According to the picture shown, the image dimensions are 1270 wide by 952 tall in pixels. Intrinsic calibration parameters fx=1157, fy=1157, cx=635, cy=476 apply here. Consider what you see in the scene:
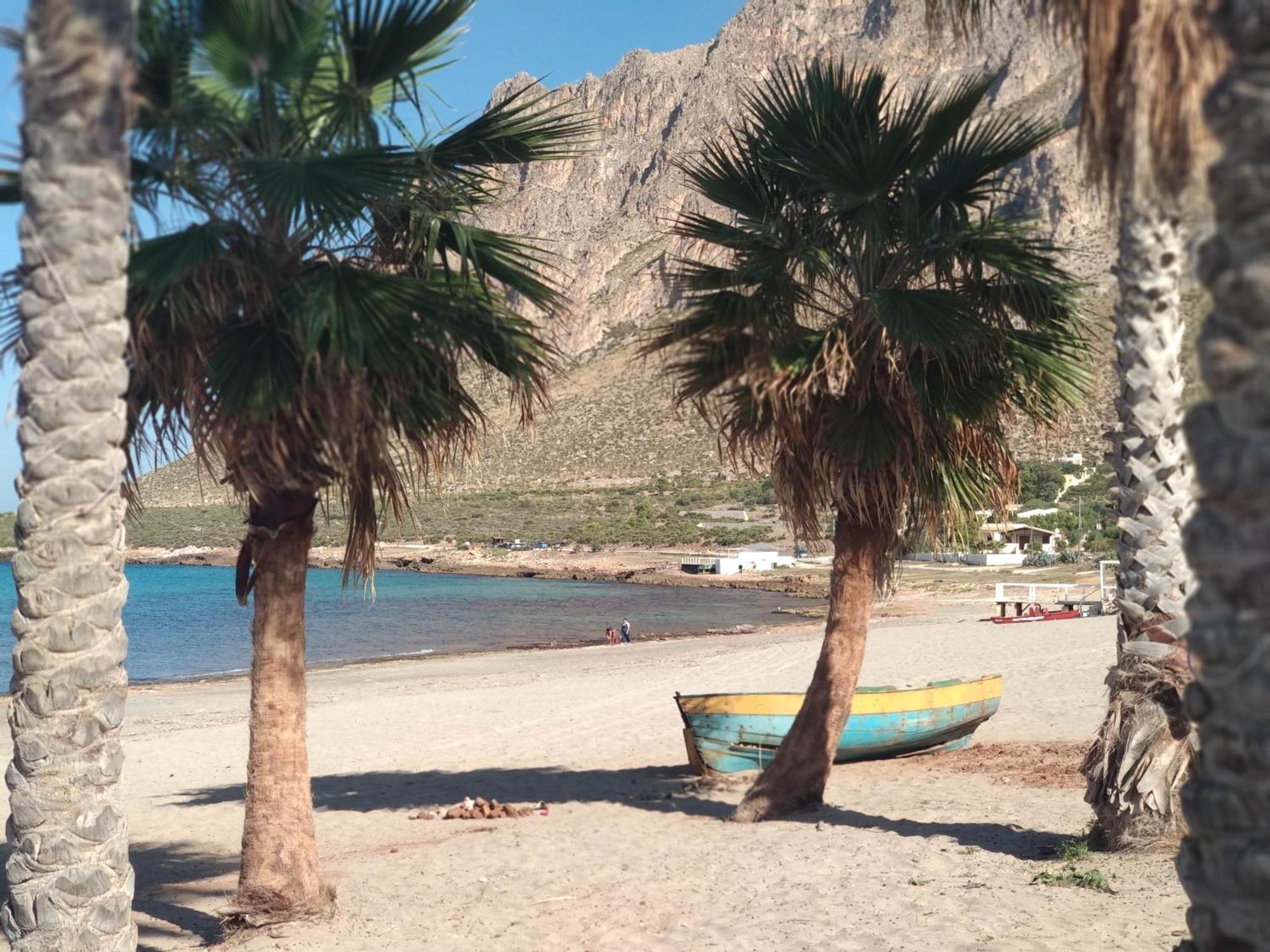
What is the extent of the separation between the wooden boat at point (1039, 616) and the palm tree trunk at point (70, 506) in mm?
28095

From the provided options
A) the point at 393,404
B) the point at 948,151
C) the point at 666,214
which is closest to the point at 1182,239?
the point at 948,151

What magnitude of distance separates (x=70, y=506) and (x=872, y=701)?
369 inches

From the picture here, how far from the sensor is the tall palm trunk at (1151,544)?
7.01 meters

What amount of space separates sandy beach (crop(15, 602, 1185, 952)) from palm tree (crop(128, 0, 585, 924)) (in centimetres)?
144

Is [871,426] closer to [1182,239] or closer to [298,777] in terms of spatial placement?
[1182,239]

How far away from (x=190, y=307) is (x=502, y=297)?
1933mm

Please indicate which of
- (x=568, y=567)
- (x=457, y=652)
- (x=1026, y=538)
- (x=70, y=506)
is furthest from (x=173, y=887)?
(x=568, y=567)

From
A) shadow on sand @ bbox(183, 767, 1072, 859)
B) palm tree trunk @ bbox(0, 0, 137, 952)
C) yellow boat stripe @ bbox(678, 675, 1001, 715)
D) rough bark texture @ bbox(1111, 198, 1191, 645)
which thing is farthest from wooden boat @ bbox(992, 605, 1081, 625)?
palm tree trunk @ bbox(0, 0, 137, 952)

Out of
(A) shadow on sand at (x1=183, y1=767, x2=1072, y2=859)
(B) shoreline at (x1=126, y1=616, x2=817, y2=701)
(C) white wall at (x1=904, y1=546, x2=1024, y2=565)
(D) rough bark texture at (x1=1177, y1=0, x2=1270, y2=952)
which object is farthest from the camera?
(C) white wall at (x1=904, y1=546, x2=1024, y2=565)

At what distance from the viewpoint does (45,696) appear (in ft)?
13.1

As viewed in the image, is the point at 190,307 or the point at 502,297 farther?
the point at 502,297

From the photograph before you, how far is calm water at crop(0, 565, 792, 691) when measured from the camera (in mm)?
38719

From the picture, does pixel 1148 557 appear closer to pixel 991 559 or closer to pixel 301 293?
pixel 301 293

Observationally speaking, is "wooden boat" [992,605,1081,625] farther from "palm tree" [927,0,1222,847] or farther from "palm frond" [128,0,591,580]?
"palm frond" [128,0,591,580]
